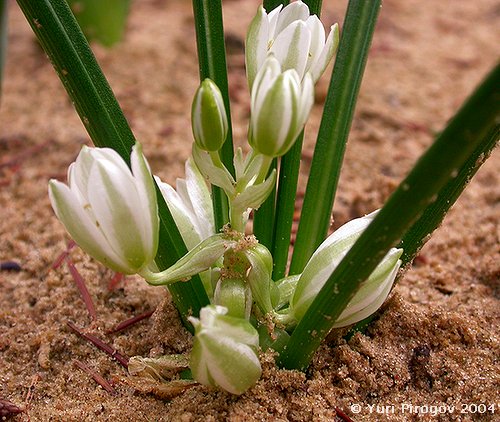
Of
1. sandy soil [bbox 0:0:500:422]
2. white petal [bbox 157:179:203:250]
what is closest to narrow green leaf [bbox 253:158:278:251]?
white petal [bbox 157:179:203:250]

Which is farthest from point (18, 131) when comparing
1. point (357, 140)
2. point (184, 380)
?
point (184, 380)

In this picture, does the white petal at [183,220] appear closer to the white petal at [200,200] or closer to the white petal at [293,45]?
the white petal at [200,200]

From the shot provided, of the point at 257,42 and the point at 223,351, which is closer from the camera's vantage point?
the point at 223,351

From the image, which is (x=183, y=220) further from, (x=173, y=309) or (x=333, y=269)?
(x=333, y=269)

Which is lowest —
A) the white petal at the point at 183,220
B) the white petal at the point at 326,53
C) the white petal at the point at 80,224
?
the white petal at the point at 183,220

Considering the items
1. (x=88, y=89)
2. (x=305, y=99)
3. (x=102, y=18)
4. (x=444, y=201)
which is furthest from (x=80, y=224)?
(x=102, y=18)

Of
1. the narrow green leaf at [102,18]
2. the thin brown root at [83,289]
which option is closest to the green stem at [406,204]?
the thin brown root at [83,289]

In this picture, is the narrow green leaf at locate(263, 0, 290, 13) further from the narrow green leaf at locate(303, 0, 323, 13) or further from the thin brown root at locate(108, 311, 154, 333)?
the thin brown root at locate(108, 311, 154, 333)
